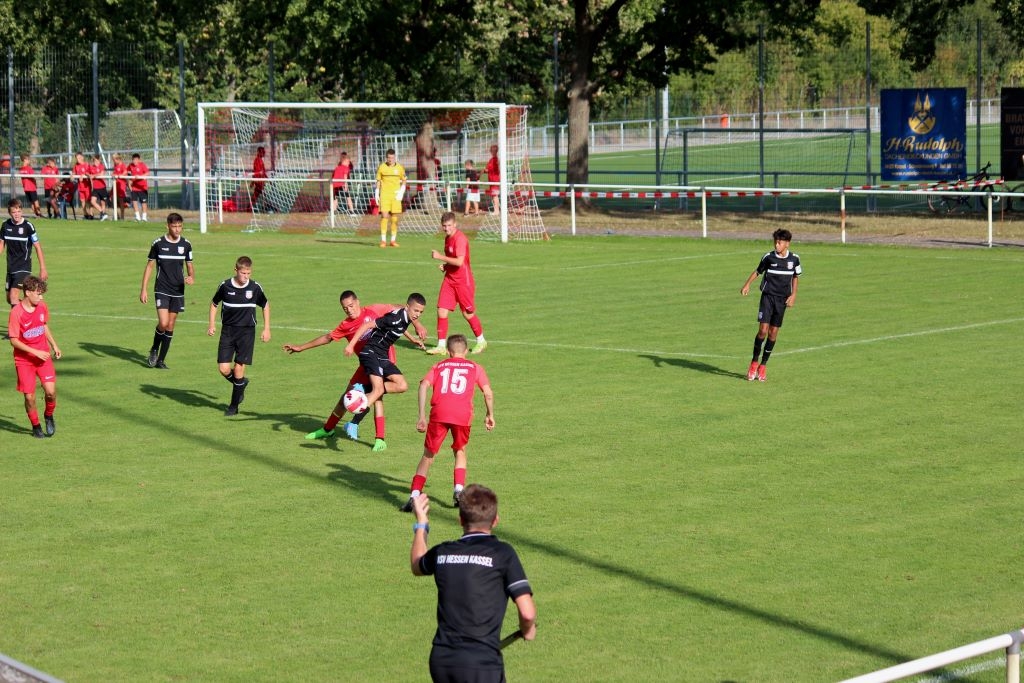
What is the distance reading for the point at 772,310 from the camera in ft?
58.4

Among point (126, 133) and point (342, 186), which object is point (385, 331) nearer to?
point (342, 186)

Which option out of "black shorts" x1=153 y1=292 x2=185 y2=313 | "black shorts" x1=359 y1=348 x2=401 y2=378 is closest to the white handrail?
"black shorts" x1=359 y1=348 x2=401 y2=378

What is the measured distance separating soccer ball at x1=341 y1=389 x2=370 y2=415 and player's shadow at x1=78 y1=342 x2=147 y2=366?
6542mm

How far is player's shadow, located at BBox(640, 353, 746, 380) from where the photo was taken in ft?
59.9

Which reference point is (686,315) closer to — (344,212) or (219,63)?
(344,212)

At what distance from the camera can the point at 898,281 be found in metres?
26.9

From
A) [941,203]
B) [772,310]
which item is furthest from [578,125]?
[772,310]

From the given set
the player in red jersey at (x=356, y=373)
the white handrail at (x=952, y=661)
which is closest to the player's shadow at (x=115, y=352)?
the player in red jersey at (x=356, y=373)

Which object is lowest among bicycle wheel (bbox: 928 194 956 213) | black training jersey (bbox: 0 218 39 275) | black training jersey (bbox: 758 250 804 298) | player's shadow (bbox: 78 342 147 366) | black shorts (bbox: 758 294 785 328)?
→ player's shadow (bbox: 78 342 147 366)

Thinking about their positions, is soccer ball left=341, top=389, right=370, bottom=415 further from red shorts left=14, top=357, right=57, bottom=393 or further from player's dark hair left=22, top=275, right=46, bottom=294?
player's dark hair left=22, top=275, right=46, bottom=294

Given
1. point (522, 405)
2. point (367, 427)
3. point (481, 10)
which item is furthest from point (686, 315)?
point (481, 10)

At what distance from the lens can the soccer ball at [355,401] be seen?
13.9 metres

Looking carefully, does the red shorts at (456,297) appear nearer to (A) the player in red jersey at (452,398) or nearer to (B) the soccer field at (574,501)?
(B) the soccer field at (574,501)

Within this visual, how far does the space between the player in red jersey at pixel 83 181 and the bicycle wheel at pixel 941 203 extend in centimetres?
2299
